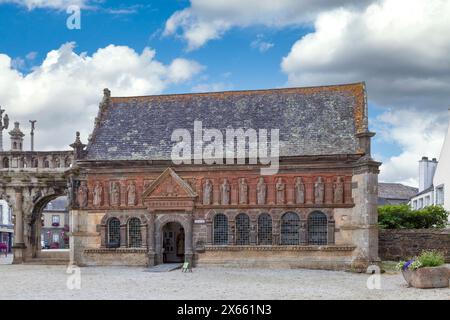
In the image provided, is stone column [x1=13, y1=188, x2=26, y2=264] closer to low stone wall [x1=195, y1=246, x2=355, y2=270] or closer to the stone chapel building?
the stone chapel building

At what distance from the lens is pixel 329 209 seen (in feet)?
96.1

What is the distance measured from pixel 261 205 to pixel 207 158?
3520mm

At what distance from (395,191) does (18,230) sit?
44.7 meters

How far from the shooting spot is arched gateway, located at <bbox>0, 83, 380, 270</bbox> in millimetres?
29172

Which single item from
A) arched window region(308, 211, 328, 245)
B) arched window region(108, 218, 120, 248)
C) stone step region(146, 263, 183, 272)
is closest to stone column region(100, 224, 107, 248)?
arched window region(108, 218, 120, 248)

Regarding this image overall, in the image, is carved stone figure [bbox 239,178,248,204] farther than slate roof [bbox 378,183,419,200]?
No

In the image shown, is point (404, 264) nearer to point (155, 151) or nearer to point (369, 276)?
point (369, 276)

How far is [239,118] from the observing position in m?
32.2

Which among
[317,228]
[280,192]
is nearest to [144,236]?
[280,192]

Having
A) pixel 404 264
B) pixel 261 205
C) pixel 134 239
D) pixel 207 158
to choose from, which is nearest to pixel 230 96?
pixel 207 158

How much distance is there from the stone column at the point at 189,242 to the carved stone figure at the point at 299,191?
5234 millimetres

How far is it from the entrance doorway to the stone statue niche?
2.69 metres

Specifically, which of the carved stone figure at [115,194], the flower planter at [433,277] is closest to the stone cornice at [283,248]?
the carved stone figure at [115,194]

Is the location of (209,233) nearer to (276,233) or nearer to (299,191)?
(276,233)
